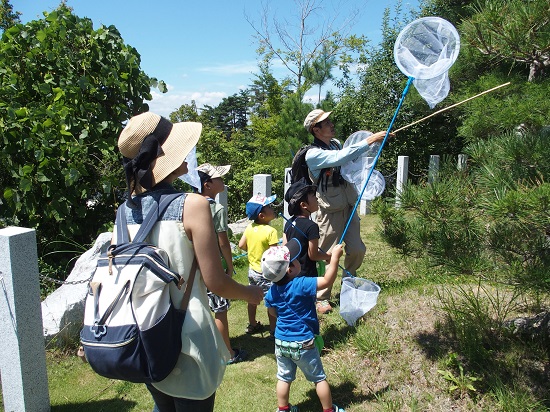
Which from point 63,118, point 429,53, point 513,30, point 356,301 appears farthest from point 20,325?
point 513,30

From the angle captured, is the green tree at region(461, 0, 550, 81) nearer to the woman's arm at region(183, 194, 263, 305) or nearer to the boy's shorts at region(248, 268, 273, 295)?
the woman's arm at region(183, 194, 263, 305)

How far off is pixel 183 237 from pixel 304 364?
1363mm

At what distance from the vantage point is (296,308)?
259cm

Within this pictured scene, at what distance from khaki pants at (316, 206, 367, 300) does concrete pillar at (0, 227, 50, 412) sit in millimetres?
2304

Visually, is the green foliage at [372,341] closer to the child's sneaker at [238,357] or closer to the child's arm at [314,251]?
the child's arm at [314,251]

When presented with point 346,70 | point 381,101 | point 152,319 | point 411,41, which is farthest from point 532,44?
point 346,70

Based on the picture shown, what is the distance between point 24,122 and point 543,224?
14.2ft

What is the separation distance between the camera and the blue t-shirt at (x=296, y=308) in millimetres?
2541

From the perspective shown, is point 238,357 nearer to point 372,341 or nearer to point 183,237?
point 372,341

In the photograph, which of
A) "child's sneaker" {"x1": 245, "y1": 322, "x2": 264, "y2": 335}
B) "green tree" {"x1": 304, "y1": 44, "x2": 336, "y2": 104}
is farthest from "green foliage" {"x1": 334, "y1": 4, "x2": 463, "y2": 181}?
"child's sneaker" {"x1": 245, "y1": 322, "x2": 264, "y2": 335}

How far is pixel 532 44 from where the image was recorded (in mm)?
2049

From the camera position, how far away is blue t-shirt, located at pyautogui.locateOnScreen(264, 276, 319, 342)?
254cm

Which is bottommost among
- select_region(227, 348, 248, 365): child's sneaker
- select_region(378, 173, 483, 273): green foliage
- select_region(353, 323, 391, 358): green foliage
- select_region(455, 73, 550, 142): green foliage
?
select_region(227, 348, 248, 365): child's sneaker

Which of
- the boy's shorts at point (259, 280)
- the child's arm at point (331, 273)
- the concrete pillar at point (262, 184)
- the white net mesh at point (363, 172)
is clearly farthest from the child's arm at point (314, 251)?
the concrete pillar at point (262, 184)
